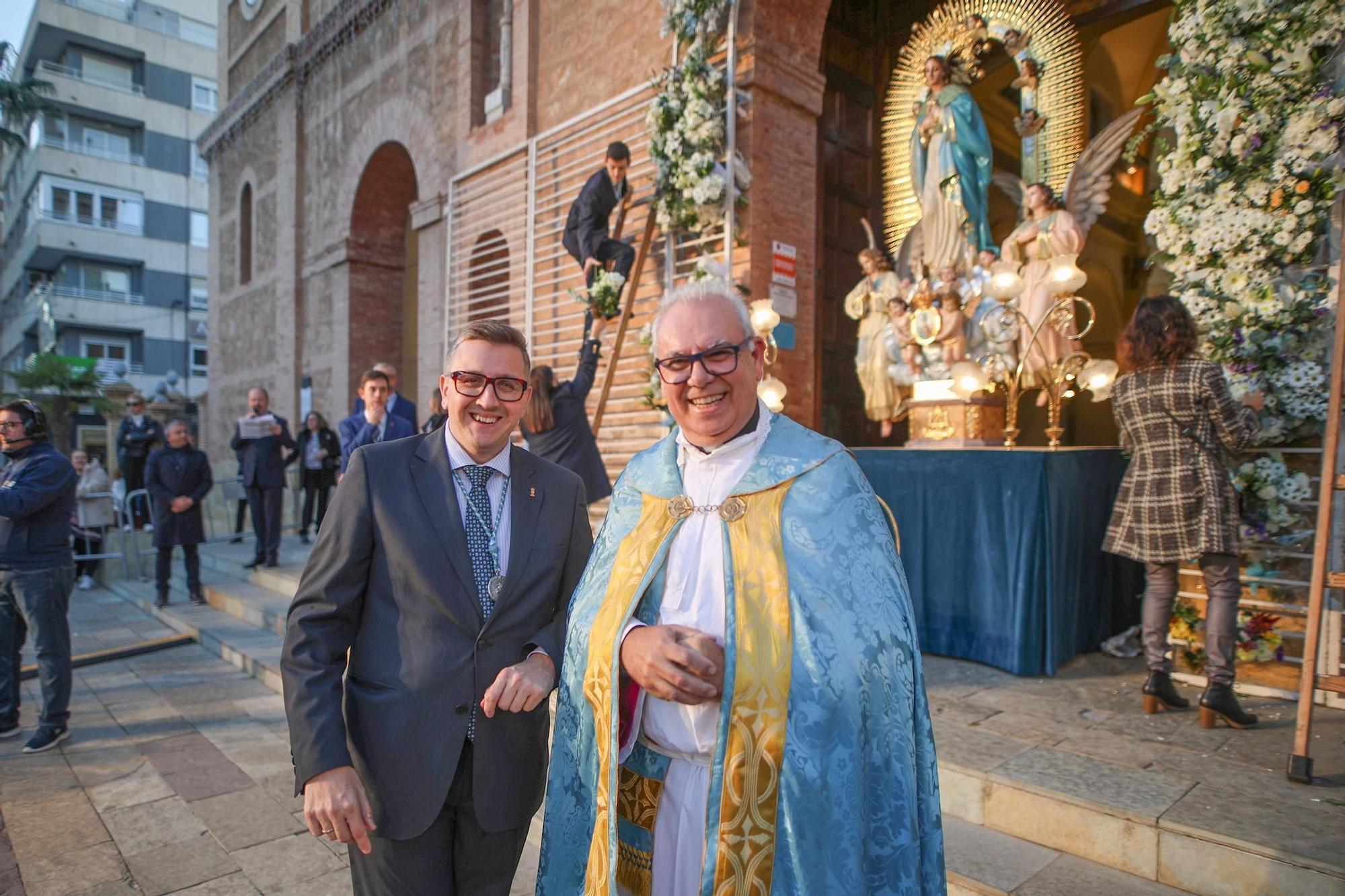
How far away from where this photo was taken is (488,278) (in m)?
10.3

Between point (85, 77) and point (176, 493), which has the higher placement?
point (85, 77)

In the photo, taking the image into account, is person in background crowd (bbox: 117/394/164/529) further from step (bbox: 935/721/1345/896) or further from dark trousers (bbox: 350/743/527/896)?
step (bbox: 935/721/1345/896)

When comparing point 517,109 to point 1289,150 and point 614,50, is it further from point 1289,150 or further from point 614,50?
point 1289,150

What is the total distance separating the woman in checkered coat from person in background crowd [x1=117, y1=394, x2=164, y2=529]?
1140 cm

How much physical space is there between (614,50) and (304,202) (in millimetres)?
9384

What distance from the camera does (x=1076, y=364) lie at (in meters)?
5.24

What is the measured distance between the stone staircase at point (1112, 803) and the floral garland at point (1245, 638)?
0.83 feet

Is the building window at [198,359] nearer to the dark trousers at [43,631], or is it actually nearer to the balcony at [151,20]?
the balcony at [151,20]

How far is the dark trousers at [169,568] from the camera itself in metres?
8.29

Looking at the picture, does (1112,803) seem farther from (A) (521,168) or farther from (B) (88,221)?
(B) (88,221)

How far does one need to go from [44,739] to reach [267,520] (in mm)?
4462

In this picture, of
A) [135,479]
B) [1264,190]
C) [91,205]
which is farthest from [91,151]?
[1264,190]

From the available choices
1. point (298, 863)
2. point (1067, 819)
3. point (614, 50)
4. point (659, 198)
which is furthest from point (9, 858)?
point (614, 50)

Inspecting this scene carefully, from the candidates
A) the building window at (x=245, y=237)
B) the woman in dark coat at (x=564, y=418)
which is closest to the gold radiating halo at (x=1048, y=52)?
the woman in dark coat at (x=564, y=418)
